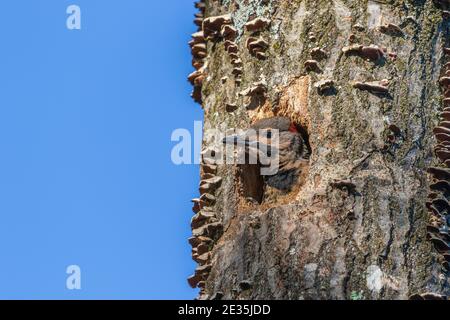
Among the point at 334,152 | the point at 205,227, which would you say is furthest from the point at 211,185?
the point at 334,152

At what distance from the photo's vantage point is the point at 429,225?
5129mm

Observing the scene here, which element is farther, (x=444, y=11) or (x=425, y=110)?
(x=444, y=11)

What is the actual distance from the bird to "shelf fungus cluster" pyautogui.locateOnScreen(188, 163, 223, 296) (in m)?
0.21

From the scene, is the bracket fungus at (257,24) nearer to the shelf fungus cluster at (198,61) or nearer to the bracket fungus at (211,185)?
the shelf fungus cluster at (198,61)

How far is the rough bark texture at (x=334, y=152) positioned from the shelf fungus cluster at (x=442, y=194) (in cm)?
3

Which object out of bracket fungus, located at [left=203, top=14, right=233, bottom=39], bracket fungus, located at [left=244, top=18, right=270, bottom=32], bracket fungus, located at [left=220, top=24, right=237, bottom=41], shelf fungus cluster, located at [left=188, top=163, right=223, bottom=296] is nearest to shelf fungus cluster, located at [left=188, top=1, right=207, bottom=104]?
bracket fungus, located at [left=203, top=14, right=233, bottom=39]

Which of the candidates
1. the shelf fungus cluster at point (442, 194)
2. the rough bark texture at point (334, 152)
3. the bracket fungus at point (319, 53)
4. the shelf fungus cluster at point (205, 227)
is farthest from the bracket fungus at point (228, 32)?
the shelf fungus cluster at point (442, 194)

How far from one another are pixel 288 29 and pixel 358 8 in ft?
1.08

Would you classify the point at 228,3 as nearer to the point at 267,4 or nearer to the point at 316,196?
the point at 267,4

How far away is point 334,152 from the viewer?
5312 millimetres

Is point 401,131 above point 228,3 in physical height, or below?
below

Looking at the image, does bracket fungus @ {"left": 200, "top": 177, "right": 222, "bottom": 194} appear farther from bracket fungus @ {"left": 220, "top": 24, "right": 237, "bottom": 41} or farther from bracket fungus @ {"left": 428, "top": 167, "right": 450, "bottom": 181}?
bracket fungus @ {"left": 428, "top": 167, "right": 450, "bottom": 181}
